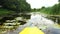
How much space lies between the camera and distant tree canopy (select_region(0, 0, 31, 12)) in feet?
7.98

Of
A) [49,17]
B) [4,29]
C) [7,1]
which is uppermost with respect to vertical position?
[7,1]

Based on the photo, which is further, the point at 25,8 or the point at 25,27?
the point at 25,8

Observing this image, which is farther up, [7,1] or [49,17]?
[7,1]

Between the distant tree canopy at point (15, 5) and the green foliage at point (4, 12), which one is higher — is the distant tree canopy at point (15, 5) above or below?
above

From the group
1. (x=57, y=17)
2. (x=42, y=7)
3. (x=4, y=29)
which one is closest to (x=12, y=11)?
(x=4, y=29)

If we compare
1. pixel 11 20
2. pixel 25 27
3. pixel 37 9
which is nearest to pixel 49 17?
pixel 37 9

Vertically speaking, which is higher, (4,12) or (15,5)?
(15,5)

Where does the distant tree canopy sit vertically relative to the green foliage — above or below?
above

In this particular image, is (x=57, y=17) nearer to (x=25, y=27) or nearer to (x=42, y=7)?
(x=42, y=7)

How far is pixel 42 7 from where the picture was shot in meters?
2.34

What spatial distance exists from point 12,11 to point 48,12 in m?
0.64

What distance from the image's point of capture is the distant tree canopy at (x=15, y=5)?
2.43m

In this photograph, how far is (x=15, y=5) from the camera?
2486mm

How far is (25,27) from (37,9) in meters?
0.37
